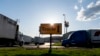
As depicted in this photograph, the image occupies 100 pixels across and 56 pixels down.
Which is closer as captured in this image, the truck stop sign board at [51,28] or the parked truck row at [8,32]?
the truck stop sign board at [51,28]

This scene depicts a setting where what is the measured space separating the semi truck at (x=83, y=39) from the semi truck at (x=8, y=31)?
9.34 metres

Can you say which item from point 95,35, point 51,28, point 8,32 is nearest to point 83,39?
point 95,35

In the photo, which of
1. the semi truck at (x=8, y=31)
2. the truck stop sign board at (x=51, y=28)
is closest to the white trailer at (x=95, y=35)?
the semi truck at (x=8, y=31)

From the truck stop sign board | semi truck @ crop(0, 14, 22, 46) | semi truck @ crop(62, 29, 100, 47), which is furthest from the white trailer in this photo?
the truck stop sign board

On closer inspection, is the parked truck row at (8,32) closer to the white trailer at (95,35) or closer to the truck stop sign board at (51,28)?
the white trailer at (95,35)

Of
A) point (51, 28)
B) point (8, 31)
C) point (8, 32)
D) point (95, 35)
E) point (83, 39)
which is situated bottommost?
point (83, 39)

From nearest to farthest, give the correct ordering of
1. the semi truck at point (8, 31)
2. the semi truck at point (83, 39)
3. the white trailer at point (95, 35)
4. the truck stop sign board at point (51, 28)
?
1. the truck stop sign board at point (51, 28)
2. the semi truck at point (83, 39)
3. the semi truck at point (8, 31)
4. the white trailer at point (95, 35)

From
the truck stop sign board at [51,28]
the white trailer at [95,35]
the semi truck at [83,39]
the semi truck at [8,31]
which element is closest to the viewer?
the truck stop sign board at [51,28]

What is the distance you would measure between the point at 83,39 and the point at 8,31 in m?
12.7

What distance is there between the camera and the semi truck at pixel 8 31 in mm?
35459

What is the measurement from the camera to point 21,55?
16453mm

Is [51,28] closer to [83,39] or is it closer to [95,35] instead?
[83,39]

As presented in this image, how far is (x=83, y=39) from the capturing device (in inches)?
1252

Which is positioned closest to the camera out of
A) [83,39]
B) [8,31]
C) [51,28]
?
[51,28]
